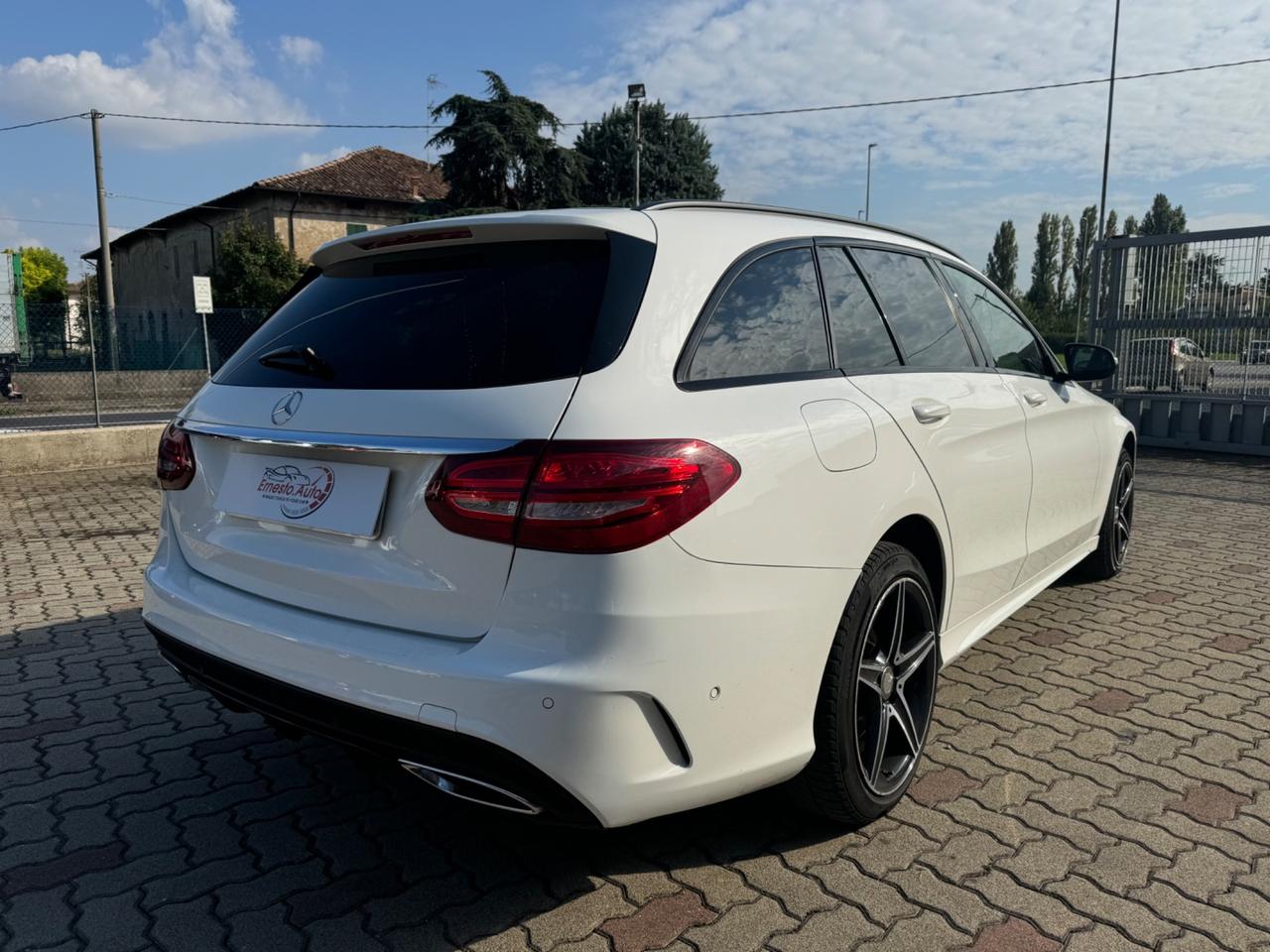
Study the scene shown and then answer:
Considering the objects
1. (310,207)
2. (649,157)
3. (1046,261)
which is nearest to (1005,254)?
(1046,261)

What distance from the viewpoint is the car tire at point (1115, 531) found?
5086 mm

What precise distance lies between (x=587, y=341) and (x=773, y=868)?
144 centimetres

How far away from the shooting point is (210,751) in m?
3.20

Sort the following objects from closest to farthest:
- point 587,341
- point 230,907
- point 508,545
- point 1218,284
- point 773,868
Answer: point 508,545 → point 587,341 → point 230,907 → point 773,868 → point 1218,284

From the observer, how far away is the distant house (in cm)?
3700

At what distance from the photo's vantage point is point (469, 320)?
7.40ft

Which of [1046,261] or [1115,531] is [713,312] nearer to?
[1115,531]

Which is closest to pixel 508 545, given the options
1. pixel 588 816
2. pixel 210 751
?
pixel 588 816

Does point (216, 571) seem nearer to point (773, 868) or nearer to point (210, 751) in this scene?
point (210, 751)

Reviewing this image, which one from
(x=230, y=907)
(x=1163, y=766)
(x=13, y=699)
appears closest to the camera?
(x=230, y=907)

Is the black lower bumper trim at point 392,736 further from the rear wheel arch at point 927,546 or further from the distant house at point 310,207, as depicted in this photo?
the distant house at point 310,207

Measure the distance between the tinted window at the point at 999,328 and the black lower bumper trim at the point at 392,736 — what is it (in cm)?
252

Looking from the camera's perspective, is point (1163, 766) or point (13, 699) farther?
point (13, 699)

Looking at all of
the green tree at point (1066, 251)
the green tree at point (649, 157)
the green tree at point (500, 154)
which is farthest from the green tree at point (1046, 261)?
the green tree at point (500, 154)
